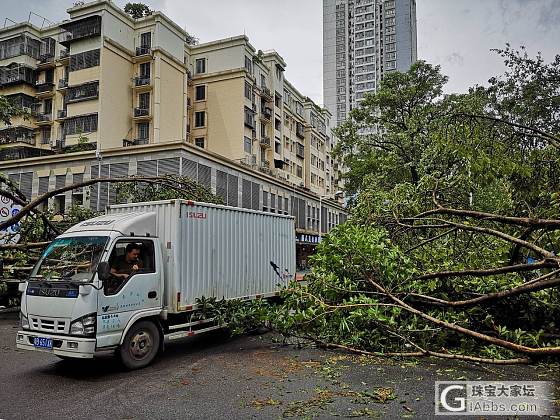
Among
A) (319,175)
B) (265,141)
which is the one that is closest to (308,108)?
(319,175)

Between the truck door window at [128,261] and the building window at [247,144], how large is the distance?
35.6 meters

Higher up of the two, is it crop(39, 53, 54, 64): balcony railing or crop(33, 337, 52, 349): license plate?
crop(39, 53, 54, 64): balcony railing

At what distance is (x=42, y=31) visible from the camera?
44.8 meters

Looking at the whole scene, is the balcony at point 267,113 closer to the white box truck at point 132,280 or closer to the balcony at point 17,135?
the balcony at point 17,135

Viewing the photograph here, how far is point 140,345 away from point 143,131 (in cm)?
3389

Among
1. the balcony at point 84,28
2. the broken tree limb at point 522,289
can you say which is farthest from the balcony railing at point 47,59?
the broken tree limb at point 522,289

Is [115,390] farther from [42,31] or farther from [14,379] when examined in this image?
[42,31]

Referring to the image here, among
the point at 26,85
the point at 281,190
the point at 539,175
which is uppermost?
the point at 26,85

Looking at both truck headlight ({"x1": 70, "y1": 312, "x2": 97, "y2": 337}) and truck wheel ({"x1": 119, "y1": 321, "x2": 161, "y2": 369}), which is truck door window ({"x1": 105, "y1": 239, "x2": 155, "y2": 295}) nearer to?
truck headlight ({"x1": 70, "y1": 312, "x2": 97, "y2": 337})

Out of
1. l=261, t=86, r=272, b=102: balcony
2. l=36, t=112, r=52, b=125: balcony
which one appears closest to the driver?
l=36, t=112, r=52, b=125: balcony

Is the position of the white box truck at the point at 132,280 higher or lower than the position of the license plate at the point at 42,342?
higher

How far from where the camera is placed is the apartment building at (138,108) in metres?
33.1

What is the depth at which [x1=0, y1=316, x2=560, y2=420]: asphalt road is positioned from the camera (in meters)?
5.48

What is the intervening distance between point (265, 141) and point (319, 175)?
18090 mm
